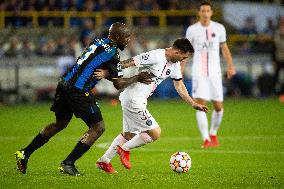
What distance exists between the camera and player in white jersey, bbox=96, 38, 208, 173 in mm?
11766

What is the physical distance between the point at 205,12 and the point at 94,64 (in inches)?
218

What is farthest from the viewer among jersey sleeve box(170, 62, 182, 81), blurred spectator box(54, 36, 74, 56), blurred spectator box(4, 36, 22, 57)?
blurred spectator box(54, 36, 74, 56)

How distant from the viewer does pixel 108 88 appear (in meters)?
30.3

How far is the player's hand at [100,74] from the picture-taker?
11070mm

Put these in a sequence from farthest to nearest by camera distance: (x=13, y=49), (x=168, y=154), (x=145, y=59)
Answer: (x=13, y=49) → (x=168, y=154) → (x=145, y=59)

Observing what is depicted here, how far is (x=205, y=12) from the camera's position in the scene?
16.1m

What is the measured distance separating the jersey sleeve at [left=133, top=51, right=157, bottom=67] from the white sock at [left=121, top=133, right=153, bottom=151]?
1070mm

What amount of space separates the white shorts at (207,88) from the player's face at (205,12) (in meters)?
1.21

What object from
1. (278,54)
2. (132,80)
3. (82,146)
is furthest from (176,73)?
(278,54)

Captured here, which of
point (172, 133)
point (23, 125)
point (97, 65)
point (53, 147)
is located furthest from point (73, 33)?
point (97, 65)

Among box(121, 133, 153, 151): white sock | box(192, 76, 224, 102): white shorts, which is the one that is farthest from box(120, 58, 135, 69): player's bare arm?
box(192, 76, 224, 102): white shorts

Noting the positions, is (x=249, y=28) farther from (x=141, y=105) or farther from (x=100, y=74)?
(x=100, y=74)

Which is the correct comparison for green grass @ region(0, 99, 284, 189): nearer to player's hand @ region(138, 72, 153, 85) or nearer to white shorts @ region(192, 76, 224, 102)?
white shorts @ region(192, 76, 224, 102)

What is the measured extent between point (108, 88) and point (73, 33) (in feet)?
13.7
